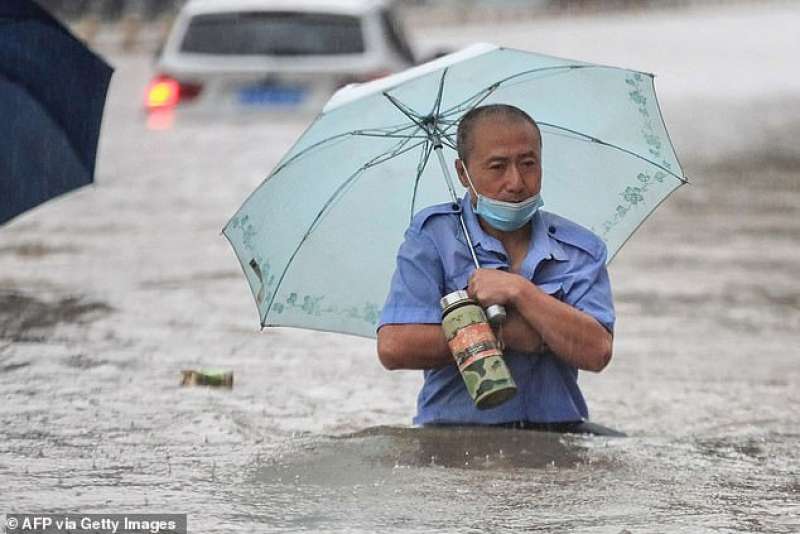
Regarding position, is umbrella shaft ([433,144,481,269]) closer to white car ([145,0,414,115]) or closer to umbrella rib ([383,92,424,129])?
umbrella rib ([383,92,424,129])

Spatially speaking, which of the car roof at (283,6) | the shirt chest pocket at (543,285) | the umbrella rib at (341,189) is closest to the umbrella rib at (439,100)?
the umbrella rib at (341,189)

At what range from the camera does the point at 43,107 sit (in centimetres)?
682

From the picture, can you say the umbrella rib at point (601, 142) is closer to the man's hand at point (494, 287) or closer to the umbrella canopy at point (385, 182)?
the umbrella canopy at point (385, 182)

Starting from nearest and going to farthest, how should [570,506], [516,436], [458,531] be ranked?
[458,531] → [570,506] → [516,436]

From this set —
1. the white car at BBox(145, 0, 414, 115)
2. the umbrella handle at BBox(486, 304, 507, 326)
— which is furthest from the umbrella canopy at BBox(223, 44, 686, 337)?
the white car at BBox(145, 0, 414, 115)

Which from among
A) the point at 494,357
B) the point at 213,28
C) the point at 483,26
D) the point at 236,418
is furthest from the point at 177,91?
the point at 483,26

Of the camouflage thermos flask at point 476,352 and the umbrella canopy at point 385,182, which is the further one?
the umbrella canopy at point 385,182

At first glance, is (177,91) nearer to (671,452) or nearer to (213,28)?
(213,28)

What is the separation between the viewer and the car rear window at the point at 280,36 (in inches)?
615

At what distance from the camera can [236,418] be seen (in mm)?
7863

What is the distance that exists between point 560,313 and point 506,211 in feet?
1.09

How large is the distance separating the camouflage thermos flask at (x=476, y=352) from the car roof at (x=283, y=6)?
1015cm

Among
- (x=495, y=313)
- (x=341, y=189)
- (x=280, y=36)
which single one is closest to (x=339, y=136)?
(x=341, y=189)

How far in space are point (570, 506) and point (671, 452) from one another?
1.17 m
